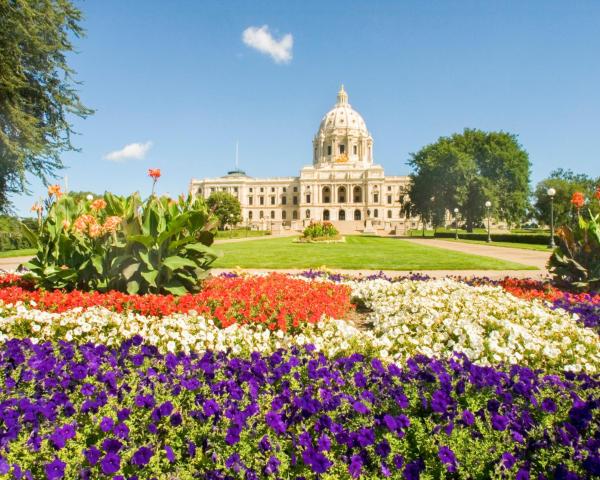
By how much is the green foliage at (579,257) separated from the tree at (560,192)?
52.2 metres

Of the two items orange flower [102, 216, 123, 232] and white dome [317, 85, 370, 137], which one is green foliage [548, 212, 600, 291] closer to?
orange flower [102, 216, 123, 232]

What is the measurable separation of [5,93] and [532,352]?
16.5m

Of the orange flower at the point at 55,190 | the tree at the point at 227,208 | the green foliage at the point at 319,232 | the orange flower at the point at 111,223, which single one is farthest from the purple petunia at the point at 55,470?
the tree at the point at 227,208

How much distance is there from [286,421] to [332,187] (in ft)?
344

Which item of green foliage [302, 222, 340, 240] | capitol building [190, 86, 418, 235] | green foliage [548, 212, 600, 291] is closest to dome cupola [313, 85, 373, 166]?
capitol building [190, 86, 418, 235]

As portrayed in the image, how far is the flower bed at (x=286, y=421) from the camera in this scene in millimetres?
2299

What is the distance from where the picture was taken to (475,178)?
155 ft

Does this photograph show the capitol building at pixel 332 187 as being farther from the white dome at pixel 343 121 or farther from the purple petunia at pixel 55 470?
the purple petunia at pixel 55 470

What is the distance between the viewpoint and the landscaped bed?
2338 millimetres

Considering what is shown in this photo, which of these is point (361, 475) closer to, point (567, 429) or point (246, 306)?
point (567, 429)

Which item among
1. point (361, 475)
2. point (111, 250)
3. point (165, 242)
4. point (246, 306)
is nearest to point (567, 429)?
point (361, 475)

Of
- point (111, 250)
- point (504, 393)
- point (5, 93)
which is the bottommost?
point (504, 393)

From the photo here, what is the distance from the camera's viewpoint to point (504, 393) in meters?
2.93

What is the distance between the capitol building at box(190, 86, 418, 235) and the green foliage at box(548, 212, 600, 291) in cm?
8546
